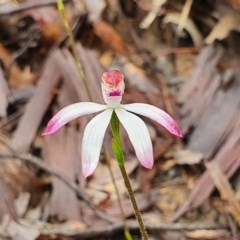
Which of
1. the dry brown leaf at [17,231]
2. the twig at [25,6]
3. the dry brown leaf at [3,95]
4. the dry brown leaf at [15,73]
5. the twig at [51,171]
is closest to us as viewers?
the dry brown leaf at [17,231]

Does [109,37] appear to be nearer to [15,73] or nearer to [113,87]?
[15,73]

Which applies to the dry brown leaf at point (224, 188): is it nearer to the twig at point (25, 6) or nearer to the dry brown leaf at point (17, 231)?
the dry brown leaf at point (17, 231)

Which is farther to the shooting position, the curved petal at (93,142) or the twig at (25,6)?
the twig at (25,6)

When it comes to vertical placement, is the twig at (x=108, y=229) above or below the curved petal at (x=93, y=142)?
below

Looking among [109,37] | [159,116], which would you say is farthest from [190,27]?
[159,116]

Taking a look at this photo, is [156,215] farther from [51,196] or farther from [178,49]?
[178,49]

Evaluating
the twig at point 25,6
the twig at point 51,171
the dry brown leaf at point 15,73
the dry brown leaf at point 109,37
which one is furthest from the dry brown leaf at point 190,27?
the twig at point 51,171
